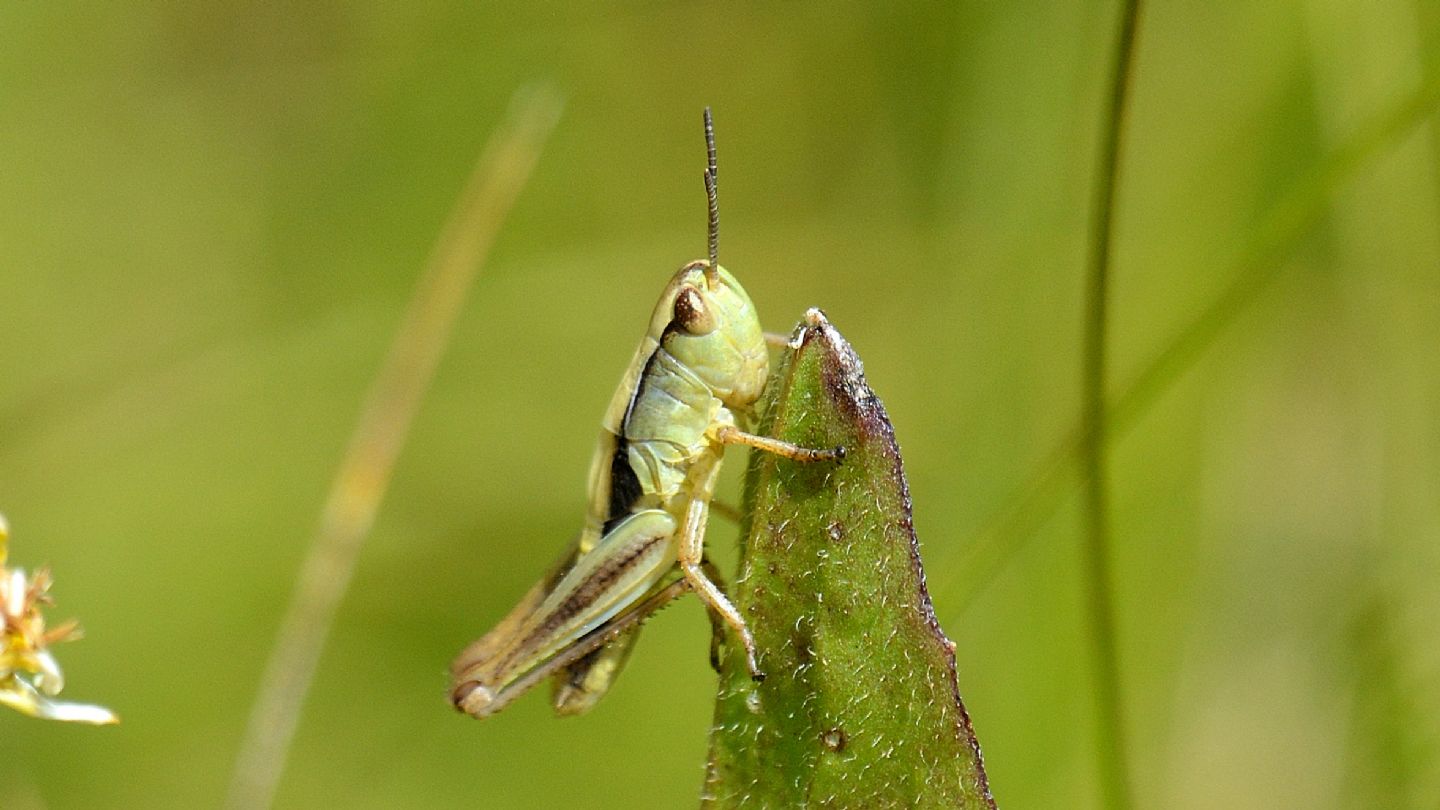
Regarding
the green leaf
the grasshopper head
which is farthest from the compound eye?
the green leaf

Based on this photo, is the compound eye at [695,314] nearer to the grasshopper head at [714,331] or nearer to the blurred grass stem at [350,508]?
the grasshopper head at [714,331]

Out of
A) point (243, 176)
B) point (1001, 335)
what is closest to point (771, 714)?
point (1001, 335)

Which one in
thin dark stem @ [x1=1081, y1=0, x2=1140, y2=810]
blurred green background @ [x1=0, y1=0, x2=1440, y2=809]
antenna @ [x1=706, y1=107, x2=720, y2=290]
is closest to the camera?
thin dark stem @ [x1=1081, y1=0, x2=1140, y2=810]

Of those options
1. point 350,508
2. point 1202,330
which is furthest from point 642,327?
point 1202,330

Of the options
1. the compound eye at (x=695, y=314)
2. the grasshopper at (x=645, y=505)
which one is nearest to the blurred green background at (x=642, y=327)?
the grasshopper at (x=645, y=505)

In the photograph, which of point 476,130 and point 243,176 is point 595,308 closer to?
point 476,130

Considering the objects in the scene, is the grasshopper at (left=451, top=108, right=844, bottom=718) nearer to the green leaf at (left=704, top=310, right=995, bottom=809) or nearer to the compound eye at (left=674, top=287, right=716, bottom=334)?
the compound eye at (left=674, top=287, right=716, bottom=334)

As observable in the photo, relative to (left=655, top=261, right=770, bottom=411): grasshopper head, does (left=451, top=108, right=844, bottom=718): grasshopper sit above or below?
below
